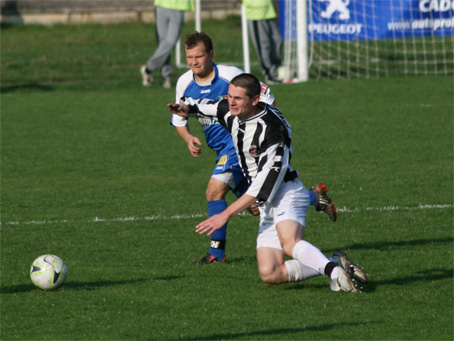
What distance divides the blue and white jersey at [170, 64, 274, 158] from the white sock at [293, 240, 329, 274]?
1.62 meters

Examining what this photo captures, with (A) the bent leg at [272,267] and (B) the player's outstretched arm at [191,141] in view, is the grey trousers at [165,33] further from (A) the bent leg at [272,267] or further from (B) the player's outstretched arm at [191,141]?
(A) the bent leg at [272,267]

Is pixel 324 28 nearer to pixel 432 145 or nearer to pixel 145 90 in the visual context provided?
pixel 145 90

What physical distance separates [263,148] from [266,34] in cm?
1129

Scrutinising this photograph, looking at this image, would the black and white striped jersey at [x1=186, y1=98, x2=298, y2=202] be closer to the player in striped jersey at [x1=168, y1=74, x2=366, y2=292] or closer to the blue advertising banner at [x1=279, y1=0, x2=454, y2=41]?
the player in striped jersey at [x1=168, y1=74, x2=366, y2=292]

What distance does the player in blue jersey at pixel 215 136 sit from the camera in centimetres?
740

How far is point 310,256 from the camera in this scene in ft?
20.6

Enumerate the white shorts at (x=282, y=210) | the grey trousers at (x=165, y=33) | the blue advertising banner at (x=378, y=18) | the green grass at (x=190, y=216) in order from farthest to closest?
the blue advertising banner at (x=378, y=18)
the grey trousers at (x=165, y=33)
the white shorts at (x=282, y=210)
the green grass at (x=190, y=216)

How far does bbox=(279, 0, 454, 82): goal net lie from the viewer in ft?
57.6

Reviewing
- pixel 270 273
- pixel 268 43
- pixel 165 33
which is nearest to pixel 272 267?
pixel 270 273

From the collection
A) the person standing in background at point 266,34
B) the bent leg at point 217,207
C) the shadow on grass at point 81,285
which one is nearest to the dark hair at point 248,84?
the bent leg at point 217,207

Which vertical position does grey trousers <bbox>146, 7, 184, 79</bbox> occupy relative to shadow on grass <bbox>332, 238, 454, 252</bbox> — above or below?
above

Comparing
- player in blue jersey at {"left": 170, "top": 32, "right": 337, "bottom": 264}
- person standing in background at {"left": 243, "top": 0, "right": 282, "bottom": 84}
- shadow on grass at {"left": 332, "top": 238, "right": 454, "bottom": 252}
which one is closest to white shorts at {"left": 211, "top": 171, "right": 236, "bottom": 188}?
player in blue jersey at {"left": 170, "top": 32, "right": 337, "bottom": 264}

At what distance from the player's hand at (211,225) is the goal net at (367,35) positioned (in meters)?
A: 11.1

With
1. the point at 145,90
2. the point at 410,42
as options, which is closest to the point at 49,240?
the point at 145,90
